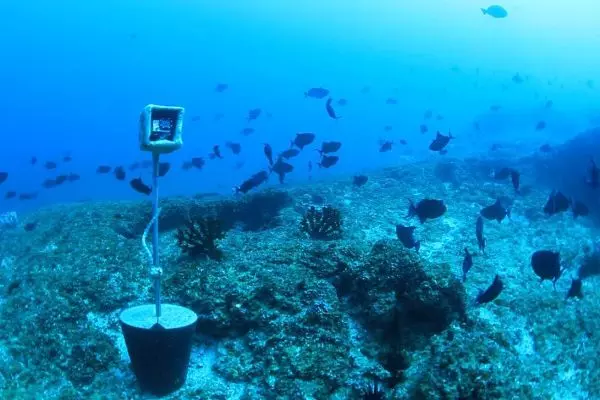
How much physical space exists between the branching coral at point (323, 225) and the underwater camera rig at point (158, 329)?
4060 mm

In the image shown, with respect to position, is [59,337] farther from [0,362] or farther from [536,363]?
[536,363]

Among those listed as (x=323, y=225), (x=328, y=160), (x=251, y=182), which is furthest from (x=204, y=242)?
(x=328, y=160)

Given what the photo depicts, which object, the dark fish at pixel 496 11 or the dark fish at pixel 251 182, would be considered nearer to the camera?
the dark fish at pixel 251 182

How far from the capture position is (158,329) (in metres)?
3.97

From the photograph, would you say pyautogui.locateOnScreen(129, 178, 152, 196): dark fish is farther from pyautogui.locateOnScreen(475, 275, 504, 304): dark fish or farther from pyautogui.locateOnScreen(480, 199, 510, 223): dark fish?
pyautogui.locateOnScreen(480, 199, 510, 223): dark fish

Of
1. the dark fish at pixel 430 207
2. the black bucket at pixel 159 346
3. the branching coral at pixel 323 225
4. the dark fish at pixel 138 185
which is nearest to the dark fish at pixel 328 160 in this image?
the branching coral at pixel 323 225

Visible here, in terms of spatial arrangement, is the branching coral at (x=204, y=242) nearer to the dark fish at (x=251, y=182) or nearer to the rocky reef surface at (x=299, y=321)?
the rocky reef surface at (x=299, y=321)

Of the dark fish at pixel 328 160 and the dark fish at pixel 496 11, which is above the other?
the dark fish at pixel 496 11

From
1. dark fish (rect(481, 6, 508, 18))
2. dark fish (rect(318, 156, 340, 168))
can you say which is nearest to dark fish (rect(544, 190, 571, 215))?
dark fish (rect(318, 156, 340, 168))

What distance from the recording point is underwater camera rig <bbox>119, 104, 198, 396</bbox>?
4023 mm

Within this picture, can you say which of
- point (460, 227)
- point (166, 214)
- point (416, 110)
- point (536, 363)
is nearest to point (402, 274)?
point (536, 363)

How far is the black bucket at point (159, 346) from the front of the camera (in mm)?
4008

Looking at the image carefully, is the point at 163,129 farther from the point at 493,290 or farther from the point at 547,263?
the point at 547,263

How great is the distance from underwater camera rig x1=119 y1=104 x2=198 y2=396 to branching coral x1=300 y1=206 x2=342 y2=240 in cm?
A: 406
